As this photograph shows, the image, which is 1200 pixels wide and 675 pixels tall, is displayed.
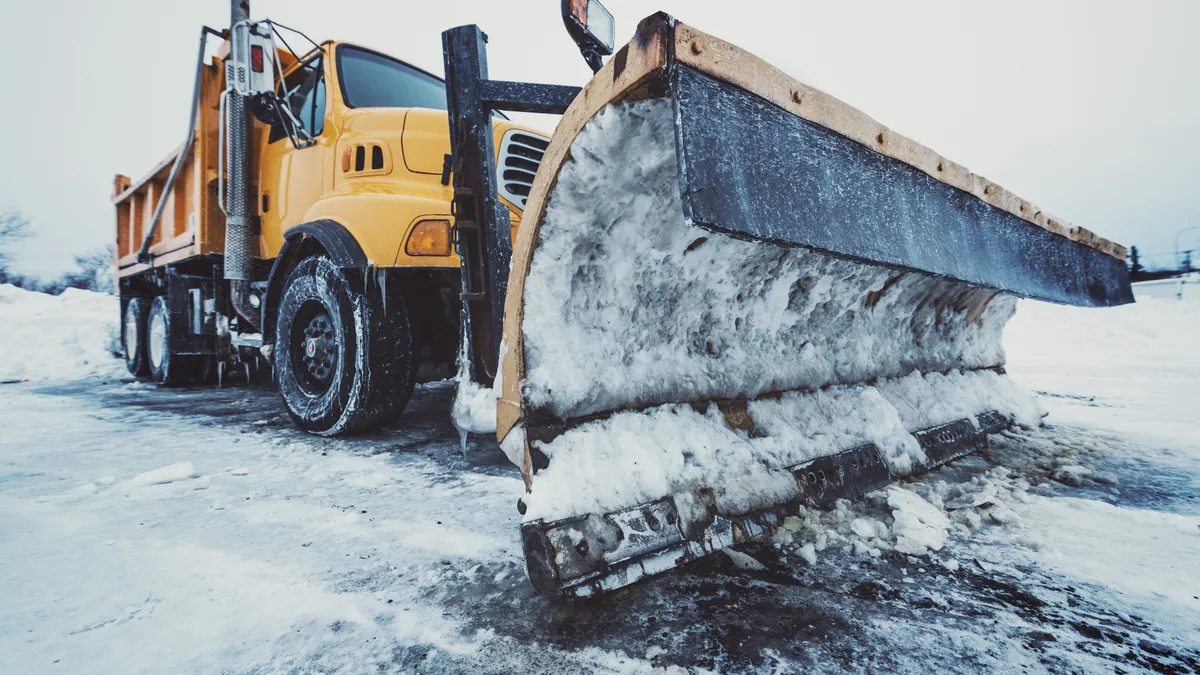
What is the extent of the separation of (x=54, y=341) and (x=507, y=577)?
10.4 meters

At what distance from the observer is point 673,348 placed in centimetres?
181

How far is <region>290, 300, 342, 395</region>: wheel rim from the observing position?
3.19m

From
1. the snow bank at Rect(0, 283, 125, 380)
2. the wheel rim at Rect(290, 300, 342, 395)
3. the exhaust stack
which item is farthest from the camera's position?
the snow bank at Rect(0, 283, 125, 380)

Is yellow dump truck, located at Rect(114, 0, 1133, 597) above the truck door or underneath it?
underneath

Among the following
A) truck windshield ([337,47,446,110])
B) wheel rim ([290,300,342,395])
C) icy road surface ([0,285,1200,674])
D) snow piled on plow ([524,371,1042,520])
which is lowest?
icy road surface ([0,285,1200,674])

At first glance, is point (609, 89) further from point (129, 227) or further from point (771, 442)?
point (129, 227)

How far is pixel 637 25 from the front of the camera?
1.01 meters

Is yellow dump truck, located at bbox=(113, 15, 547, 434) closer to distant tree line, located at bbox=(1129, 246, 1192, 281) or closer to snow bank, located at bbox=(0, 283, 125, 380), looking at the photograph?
snow bank, located at bbox=(0, 283, 125, 380)

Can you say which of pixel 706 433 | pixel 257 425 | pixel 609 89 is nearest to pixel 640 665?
pixel 706 433

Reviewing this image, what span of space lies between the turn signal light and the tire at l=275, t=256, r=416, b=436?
294 mm

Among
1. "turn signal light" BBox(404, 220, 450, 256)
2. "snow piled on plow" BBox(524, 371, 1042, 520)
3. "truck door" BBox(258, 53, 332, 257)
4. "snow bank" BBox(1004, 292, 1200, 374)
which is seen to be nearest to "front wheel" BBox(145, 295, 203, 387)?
"truck door" BBox(258, 53, 332, 257)

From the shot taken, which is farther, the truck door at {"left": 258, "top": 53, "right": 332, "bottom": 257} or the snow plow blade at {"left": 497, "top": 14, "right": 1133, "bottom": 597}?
the truck door at {"left": 258, "top": 53, "right": 332, "bottom": 257}

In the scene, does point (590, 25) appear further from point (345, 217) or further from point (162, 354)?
point (162, 354)

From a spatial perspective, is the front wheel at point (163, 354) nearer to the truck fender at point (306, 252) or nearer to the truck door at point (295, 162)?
the truck door at point (295, 162)
